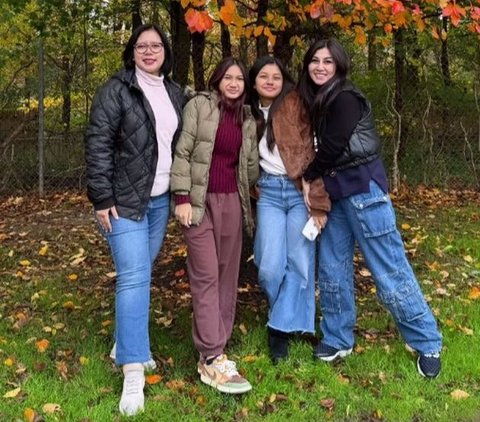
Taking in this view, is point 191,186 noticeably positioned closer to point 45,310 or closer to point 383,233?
point 383,233

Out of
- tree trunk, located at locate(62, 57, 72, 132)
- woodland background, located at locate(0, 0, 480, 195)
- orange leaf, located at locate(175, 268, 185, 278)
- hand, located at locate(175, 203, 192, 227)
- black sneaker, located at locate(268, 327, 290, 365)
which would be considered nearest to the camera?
hand, located at locate(175, 203, 192, 227)

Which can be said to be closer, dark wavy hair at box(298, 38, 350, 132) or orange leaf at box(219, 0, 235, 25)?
dark wavy hair at box(298, 38, 350, 132)

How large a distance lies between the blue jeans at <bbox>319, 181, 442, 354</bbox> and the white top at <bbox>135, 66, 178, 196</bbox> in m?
1.13

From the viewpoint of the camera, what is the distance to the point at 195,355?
179 inches

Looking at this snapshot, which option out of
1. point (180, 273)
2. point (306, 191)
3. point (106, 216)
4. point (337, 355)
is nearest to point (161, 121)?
point (106, 216)

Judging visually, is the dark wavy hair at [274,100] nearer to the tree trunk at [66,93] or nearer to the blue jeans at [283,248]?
the blue jeans at [283,248]

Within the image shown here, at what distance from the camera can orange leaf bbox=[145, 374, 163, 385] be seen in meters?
4.13

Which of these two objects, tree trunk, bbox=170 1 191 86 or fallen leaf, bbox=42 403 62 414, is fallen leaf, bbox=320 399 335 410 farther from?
tree trunk, bbox=170 1 191 86

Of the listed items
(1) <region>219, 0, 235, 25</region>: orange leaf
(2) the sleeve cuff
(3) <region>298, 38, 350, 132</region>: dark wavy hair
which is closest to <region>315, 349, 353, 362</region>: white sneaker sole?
(2) the sleeve cuff

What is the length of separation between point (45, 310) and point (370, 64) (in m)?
10.2

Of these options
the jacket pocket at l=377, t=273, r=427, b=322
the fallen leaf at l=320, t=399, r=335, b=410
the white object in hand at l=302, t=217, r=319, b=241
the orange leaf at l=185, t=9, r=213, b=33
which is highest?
the orange leaf at l=185, t=9, r=213, b=33

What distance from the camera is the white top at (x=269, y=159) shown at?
4.15 meters

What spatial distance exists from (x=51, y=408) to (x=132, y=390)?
0.48 metres

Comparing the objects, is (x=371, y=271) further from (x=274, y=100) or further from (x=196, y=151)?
(x=196, y=151)
